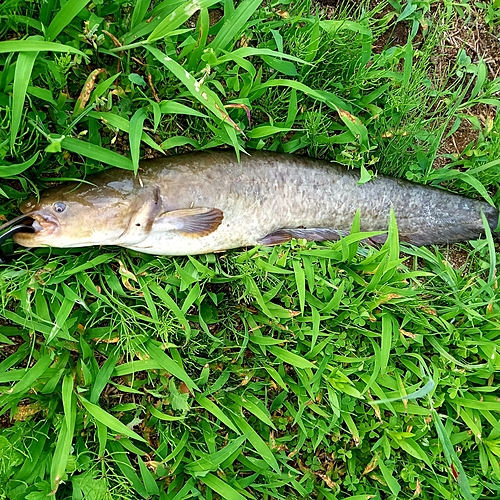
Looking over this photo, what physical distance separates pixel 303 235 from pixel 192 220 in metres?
0.80

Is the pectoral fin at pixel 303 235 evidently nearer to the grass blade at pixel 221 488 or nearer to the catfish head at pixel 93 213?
the catfish head at pixel 93 213

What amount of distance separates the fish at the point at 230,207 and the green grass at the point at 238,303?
12cm

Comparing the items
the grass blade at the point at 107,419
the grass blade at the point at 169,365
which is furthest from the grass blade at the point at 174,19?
the grass blade at the point at 107,419

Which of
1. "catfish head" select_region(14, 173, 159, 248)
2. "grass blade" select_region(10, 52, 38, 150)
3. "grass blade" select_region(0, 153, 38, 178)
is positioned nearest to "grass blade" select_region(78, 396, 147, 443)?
"catfish head" select_region(14, 173, 159, 248)

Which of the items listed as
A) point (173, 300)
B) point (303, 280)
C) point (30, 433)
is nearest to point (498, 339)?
point (303, 280)

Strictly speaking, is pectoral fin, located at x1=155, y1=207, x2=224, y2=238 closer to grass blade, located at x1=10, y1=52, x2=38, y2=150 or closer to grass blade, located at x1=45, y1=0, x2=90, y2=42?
grass blade, located at x1=10, y1=52, x2=38, y2=150

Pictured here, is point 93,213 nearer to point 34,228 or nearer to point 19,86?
point 34,228

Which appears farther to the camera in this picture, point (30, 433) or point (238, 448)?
point (238, 448)

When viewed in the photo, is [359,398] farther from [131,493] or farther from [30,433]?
[30,433]

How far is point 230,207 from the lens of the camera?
9.56ft

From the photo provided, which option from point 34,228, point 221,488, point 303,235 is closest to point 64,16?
point 34,228

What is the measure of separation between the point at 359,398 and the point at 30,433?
2031 millimetres

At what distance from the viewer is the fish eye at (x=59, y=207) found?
2539 millimetres

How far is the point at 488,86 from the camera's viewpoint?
3.74 m
